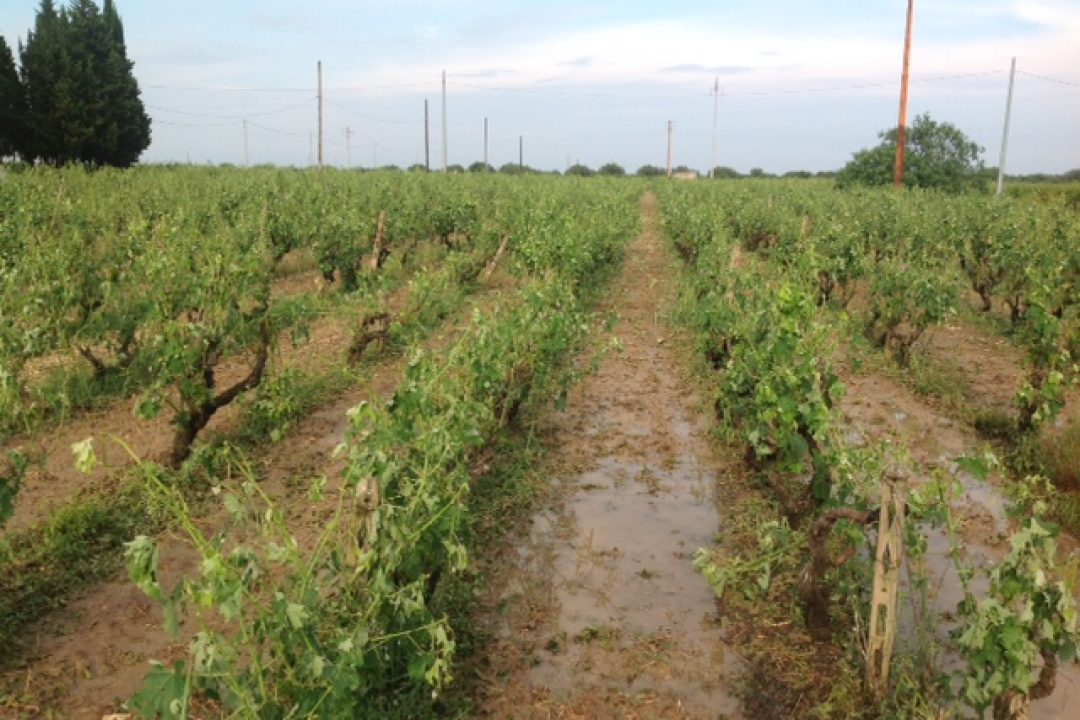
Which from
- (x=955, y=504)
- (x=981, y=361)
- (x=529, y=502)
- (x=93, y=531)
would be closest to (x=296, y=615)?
(x=93, y=531)

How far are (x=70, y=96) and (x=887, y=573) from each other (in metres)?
37.4

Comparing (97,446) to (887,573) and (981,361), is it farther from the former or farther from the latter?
(981,361)

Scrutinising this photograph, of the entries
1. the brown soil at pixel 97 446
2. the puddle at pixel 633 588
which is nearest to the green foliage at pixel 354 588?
the puddle at pixel 633 588

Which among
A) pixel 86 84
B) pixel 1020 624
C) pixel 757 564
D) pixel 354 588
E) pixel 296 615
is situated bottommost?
pixel 757 564

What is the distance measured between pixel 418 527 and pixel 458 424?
2.93ft

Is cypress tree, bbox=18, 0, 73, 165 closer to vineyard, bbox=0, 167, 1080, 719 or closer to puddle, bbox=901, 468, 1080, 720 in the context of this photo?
vineyard, bbox=0, 167, 1080, 719

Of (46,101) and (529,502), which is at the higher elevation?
(46,101)

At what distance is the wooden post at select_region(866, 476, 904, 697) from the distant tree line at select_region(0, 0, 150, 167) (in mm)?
34626

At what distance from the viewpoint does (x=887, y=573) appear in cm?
383

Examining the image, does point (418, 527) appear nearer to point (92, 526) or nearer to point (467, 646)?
point (467, 646)

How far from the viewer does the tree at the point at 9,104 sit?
33.0 metres

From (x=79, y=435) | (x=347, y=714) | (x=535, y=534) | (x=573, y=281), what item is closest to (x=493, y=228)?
(x=573, y=281)

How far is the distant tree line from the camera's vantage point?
3388 centimetres

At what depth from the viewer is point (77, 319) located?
870 cm
